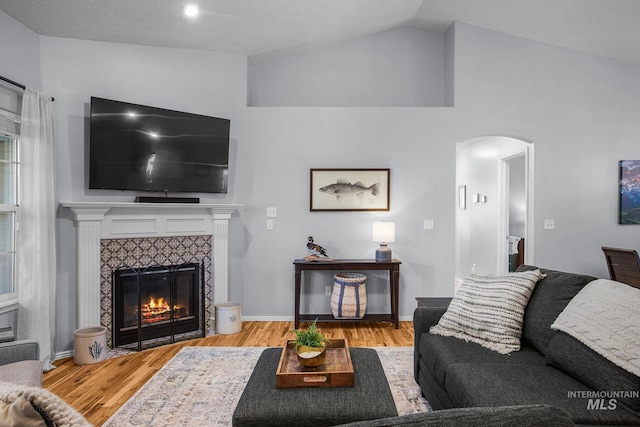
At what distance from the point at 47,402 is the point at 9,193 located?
3.06 metres

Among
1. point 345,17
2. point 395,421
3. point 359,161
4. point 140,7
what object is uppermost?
point 345,17

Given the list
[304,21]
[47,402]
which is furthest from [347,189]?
[47,402]

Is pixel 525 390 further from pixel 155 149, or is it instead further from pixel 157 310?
pixel 155 149

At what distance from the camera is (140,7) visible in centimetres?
325

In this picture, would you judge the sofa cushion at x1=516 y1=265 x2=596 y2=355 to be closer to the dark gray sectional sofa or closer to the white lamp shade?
the dark gray sectional sofa

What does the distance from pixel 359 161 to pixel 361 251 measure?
3.40 feet

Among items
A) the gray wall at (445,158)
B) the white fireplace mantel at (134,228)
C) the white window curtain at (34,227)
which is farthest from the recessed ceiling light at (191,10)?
the white fireplace mantel at (134,228)

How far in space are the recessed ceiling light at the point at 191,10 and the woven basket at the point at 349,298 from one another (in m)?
2.87

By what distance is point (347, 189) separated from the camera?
4.48m

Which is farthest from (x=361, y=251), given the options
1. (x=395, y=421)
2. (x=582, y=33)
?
(x=395, y=421)

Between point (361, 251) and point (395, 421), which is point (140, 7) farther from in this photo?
point (395, 421)

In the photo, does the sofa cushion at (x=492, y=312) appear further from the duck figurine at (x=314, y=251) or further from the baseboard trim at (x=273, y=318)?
the baseboard trim at (x=273, y=318)

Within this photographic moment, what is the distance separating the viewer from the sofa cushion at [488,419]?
65 centimetres

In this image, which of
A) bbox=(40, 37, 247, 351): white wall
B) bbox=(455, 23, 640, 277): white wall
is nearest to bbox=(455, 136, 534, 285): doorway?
bbox=(455, 23, 640, 277): white wall
